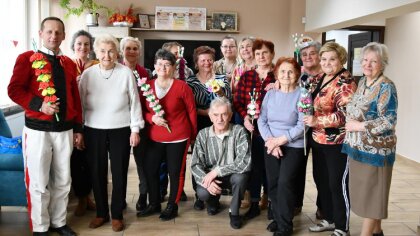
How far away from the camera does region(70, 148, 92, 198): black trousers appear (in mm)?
3533

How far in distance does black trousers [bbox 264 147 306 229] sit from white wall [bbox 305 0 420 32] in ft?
6.17

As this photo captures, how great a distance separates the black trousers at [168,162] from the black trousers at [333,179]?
108 centimetres

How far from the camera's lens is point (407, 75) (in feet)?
19.4

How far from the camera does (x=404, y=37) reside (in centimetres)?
605

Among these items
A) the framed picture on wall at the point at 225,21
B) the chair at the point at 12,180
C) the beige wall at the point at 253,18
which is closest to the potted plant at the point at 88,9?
the beige wall at the point at 253,18

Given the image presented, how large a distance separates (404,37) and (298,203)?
3.74m

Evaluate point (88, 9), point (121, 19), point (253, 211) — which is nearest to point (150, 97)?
point (253, 211)

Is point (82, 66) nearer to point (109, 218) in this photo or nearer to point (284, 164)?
point (109, 218)

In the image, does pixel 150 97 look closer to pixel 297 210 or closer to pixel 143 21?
pixel 297 210

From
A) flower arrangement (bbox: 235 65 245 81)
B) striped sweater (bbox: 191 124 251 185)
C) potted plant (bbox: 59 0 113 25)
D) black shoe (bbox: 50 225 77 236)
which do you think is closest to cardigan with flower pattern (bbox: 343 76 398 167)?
striped sweater (bbox: 191 124 251 185)

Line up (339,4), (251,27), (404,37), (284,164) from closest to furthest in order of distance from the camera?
(284,164) < (339,4) < (404,37) < (251,27)

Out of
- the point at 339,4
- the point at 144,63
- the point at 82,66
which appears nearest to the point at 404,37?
the point at 339,4

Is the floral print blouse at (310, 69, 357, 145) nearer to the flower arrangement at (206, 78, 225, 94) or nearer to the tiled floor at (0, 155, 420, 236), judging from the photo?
the flower arrangement at (206, 78, 225, 94)

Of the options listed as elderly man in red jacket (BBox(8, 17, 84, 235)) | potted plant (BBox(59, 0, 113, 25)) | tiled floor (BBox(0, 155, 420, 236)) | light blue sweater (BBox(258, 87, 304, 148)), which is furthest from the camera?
potted plant (BBox(59, 0, 113, 25))
